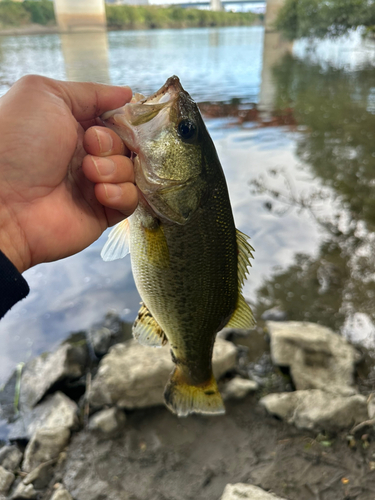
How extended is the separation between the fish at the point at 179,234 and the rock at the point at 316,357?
6.12 ft

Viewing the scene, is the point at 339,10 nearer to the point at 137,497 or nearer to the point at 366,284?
the point at 366,284

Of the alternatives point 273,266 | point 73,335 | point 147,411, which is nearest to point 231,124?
point 273,266

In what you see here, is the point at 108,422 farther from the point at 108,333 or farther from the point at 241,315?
the point at 241,315

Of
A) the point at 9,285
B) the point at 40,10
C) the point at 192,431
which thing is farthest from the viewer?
the point at 40,10

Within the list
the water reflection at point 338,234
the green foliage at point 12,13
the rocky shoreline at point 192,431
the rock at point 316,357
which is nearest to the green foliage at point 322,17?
the water reflection at point 338,234

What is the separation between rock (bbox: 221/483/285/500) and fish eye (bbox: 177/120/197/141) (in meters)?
2.22

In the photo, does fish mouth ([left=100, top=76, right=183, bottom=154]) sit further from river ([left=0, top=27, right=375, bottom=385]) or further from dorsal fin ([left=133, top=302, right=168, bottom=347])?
river ([left=0, top=27, right=375, bottom=385])

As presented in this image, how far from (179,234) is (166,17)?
51.9m

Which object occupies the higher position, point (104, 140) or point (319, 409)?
point (104, 140)

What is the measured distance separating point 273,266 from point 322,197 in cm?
238

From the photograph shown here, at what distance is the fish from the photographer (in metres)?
1.53

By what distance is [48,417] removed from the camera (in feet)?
10.7

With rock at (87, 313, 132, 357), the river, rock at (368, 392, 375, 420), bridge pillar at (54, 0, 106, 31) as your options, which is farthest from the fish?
bridge pillar at (54, 0, 106, 31)

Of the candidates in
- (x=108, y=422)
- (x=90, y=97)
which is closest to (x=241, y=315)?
(x=90, y=97)
